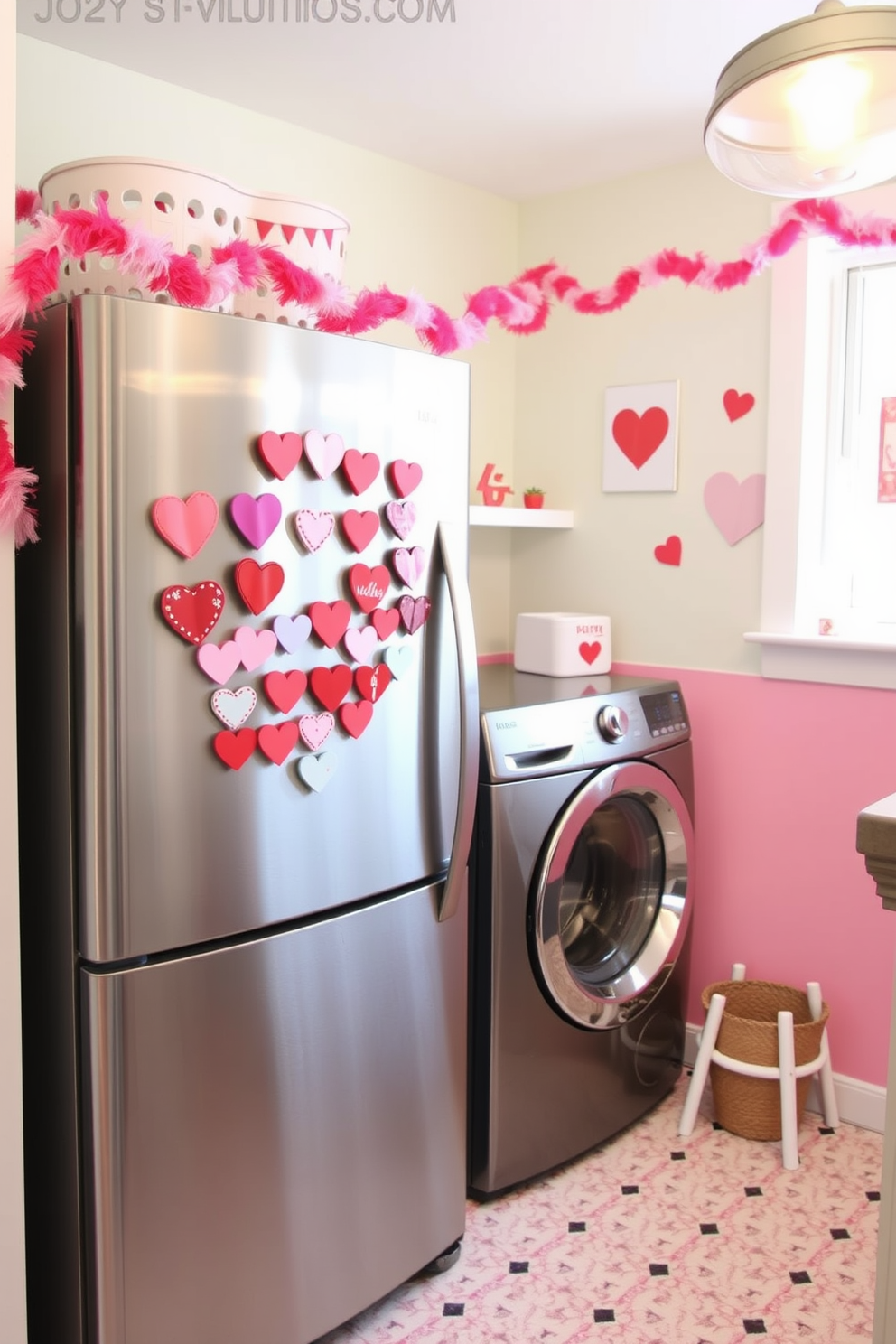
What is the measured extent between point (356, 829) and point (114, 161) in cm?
107

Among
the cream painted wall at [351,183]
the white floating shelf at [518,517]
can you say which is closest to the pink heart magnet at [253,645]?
the cream painted wall at [351,183]

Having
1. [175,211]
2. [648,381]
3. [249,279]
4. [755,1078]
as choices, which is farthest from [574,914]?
[175,211]

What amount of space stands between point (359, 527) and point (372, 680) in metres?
0.24

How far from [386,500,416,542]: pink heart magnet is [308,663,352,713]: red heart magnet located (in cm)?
25

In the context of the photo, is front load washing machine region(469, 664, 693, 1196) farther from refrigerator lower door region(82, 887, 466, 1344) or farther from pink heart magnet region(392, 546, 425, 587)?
pink heart magnet region(392, 546, 425, 587)

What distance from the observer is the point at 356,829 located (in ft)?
5.83

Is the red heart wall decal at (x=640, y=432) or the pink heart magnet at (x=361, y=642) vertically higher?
the red heart wall decal at (x=640, y=432)

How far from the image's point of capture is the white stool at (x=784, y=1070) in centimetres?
242

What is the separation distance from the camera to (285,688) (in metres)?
1.64

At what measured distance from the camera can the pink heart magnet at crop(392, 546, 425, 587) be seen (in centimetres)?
181

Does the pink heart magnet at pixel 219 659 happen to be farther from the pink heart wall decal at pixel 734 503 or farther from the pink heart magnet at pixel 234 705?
the pink heart wall decal at pixel 734 503

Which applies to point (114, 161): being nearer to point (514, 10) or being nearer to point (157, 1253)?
point (514, 10)

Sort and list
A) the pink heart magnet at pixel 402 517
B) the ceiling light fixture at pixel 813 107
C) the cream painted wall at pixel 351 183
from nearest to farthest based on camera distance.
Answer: the ceiling light fixture at pixel 813 107
the pink heart magnet at pixel 402 517
the cream painted wall at pixel 351 183

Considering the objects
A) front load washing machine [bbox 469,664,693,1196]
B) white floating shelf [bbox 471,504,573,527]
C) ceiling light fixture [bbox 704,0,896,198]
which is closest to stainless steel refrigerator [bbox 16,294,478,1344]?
front load washing machine [bbox 469,664,693,1196]
